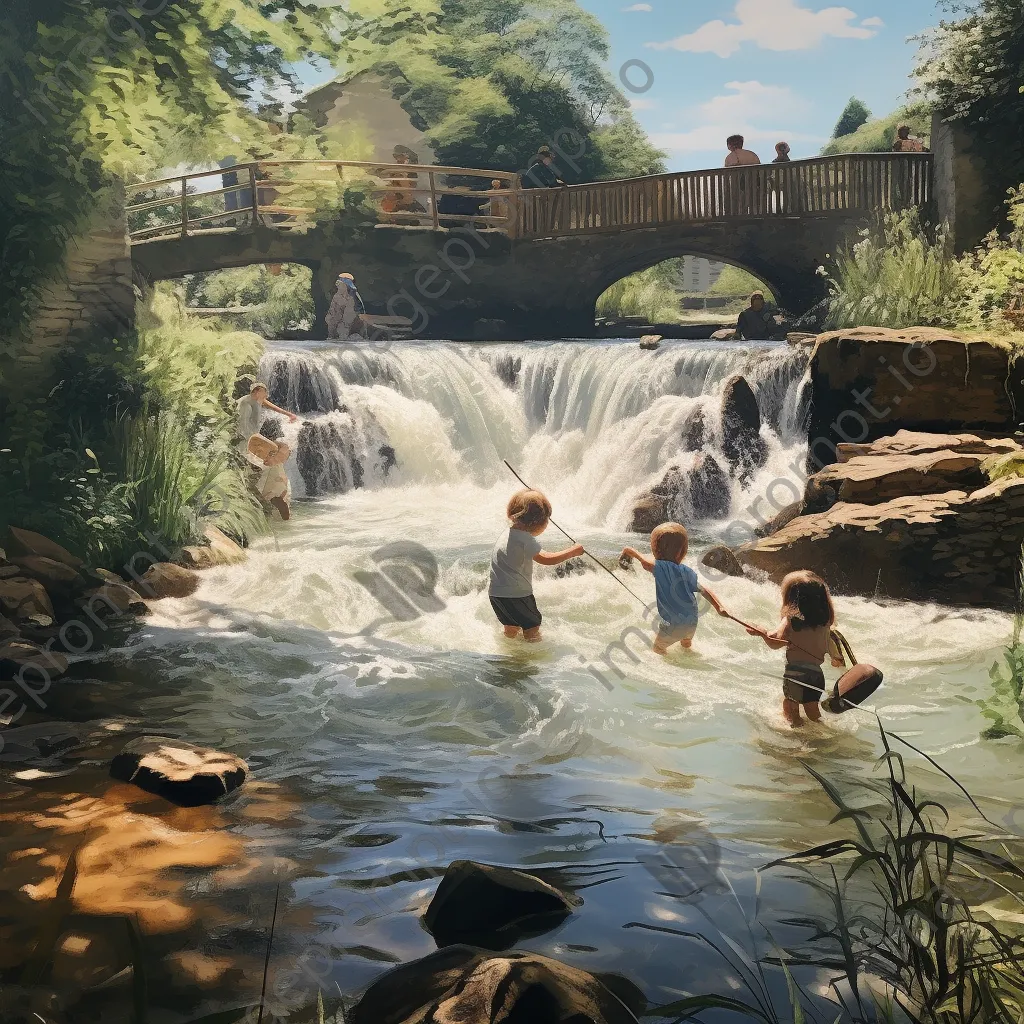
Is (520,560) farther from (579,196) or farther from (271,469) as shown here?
(579,196)

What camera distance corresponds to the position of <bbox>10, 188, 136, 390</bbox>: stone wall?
9.12 m

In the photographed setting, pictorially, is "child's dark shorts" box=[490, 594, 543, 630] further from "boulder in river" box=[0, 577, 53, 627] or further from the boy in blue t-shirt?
"boulder in river" box=[0, 577, 53, 627]

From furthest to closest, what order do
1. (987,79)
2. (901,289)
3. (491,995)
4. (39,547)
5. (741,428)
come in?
1. (987,79)
2. (901,289)
3. (741,428)
4. (39,547)
5. (491,995)

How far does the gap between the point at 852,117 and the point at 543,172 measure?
2669cm

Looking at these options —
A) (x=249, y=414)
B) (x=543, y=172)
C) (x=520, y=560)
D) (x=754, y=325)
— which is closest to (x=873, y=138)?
(x=543, y=172)

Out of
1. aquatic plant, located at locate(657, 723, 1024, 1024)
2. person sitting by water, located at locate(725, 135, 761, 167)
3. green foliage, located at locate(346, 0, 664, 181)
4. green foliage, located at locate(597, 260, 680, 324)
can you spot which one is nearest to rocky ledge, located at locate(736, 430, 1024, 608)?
aquatic plant, located at locate(657, 723, 1024, 1024)

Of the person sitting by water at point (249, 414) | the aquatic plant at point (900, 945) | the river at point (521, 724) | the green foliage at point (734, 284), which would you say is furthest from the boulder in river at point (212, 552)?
the green foliage at point (734, 284)

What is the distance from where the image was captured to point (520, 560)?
20.0ft

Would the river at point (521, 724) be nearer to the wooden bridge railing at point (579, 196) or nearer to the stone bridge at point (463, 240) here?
the wooden bridge railing at point (579, 196)

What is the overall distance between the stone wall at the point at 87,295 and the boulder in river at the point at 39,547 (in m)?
1.70

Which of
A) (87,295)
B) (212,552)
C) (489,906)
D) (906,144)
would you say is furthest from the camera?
(906,144)

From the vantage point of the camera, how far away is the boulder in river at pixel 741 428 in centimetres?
1055

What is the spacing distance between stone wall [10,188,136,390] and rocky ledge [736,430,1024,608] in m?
5.54

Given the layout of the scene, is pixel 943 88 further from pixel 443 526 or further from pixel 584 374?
pixel 443 526
